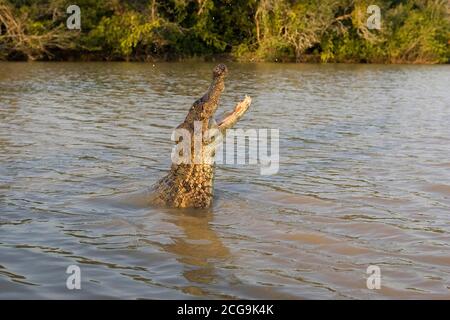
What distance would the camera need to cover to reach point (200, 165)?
7695 millimetres

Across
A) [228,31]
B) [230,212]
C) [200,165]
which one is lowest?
[230,212]

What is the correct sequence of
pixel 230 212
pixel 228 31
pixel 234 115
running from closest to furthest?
pixel 230 212
pixel 234 115
pixel 228 31

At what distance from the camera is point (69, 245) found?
20.3 feet

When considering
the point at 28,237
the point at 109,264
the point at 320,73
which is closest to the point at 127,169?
the point at 28,237

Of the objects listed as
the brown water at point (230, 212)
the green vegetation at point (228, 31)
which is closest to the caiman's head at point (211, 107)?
the brown water at point (230, 212)

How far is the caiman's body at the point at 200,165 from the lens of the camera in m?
7.64

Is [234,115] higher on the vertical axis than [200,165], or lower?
higher

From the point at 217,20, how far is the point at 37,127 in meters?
29.1

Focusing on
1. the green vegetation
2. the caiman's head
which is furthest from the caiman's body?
the green vegetation

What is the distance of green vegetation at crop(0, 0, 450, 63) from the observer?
32875 mm

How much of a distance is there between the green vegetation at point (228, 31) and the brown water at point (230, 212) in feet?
57.1

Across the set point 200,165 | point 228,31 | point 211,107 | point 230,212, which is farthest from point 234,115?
point 228,31

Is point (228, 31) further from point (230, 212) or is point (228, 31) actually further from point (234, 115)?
point (230, 212)

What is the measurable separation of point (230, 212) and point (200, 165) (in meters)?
0.63
